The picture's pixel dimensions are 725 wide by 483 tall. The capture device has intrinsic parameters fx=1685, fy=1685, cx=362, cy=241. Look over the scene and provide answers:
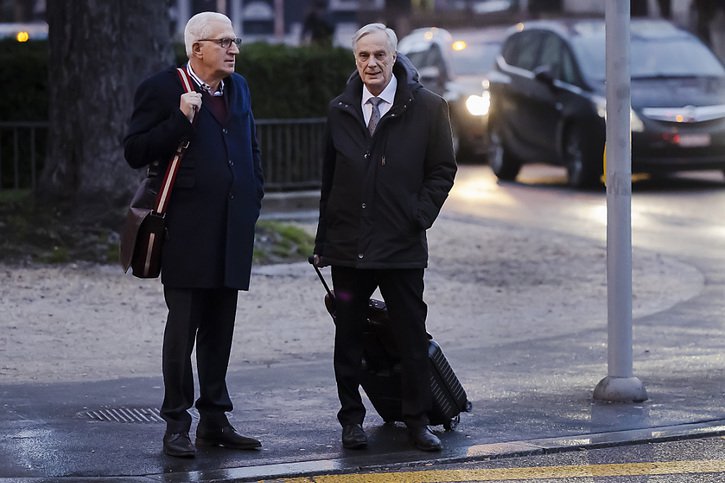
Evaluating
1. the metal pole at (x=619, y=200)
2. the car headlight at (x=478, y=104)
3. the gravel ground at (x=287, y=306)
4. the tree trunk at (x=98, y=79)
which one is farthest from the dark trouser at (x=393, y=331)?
the car headlight at (x=478, y=104)

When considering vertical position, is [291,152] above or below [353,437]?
below

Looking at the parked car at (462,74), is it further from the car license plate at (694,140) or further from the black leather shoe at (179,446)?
the black leather shoe at (179,446)

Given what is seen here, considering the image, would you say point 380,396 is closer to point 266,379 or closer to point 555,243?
point 266,379

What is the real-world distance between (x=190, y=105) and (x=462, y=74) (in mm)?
16933

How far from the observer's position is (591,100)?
18312 mm

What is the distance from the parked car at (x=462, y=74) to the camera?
22406 millimetres

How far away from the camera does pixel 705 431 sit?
7070 mm

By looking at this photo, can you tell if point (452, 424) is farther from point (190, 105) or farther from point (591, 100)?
point (591, 100)

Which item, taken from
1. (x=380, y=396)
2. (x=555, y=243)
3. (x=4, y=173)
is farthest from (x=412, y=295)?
(x=4, y=173)

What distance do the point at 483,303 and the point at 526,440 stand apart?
4.33 m

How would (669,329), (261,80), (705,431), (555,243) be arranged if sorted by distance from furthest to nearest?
(261,80)
(555,243)
(669,329)
(705,431)

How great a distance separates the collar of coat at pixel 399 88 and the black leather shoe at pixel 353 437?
1287mm

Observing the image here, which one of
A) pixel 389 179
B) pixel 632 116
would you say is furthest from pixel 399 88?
pixel 632 116

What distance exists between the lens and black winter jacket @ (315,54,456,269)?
21.9ft
